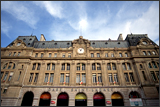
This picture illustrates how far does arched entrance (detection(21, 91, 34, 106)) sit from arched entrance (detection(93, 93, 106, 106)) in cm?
1704

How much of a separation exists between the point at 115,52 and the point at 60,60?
735 inches

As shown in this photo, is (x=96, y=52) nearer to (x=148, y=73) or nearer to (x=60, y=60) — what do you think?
(x=60, y=60)

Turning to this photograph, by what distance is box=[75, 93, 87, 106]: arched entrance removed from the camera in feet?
87.2

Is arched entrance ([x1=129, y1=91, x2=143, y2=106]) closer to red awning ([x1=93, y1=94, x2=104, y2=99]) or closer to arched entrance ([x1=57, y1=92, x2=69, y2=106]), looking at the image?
red awning ([x1=93, y1=94, x2=104, y2=99])

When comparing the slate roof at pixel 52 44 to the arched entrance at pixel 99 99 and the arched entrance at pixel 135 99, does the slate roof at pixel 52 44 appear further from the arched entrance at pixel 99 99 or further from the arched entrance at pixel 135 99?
the arched entrance at pixel 135 99

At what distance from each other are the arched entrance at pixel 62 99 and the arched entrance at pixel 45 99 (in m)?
2.66

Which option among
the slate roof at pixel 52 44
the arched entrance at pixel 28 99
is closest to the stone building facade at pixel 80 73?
the arched entrance at pixel 28 99

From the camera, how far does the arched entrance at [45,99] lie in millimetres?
26702

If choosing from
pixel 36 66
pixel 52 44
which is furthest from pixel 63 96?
pixel 52 44

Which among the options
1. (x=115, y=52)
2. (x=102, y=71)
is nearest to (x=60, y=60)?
(x=102, y=71)

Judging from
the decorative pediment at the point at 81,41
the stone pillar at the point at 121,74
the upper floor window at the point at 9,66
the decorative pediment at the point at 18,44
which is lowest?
the stone pillar at the point at 121,74

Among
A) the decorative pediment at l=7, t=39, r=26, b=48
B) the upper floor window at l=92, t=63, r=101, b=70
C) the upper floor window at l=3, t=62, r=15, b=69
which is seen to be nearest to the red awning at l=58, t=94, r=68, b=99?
the upper floor window at l=92, t=63, r=101, b=70

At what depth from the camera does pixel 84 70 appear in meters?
31.1

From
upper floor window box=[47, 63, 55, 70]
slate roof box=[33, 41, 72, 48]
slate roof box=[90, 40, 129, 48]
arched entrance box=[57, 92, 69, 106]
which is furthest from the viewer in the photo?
slate roof box=[33, 41, 72, 48]
